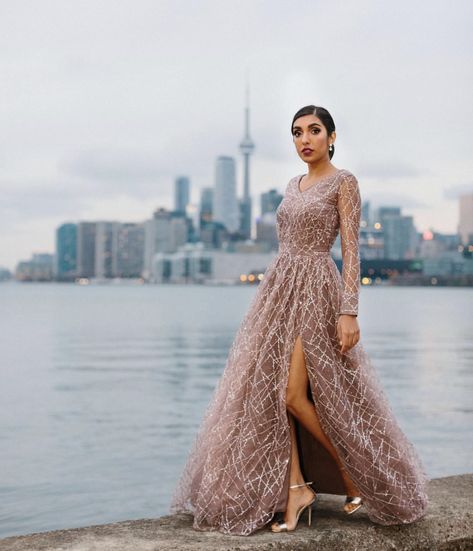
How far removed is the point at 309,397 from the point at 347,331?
33 centimetres

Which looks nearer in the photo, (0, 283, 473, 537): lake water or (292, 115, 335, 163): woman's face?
(292, 115, 335, 163): woman's face

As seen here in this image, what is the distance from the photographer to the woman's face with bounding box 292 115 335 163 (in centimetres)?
336

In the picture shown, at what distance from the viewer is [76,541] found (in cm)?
309

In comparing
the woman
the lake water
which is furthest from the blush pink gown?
the lake water

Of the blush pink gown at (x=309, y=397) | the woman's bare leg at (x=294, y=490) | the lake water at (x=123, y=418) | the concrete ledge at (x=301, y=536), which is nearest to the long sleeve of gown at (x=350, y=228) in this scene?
the blush pink gown at (x=309, y=397)

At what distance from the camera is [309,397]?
3.29m

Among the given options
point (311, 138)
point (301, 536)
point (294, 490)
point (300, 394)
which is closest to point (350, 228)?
point (311, 138)

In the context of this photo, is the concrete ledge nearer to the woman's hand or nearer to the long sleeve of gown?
the woman's hand

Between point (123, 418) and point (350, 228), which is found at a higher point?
point (350, 228)

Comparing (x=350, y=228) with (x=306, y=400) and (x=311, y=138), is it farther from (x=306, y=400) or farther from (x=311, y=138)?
(x=306, y=400)

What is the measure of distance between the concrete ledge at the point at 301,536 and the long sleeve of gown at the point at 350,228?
2.94 ft

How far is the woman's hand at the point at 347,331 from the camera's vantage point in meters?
3.17

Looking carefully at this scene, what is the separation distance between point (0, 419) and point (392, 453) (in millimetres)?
11295

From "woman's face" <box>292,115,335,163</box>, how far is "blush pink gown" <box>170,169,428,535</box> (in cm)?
12
